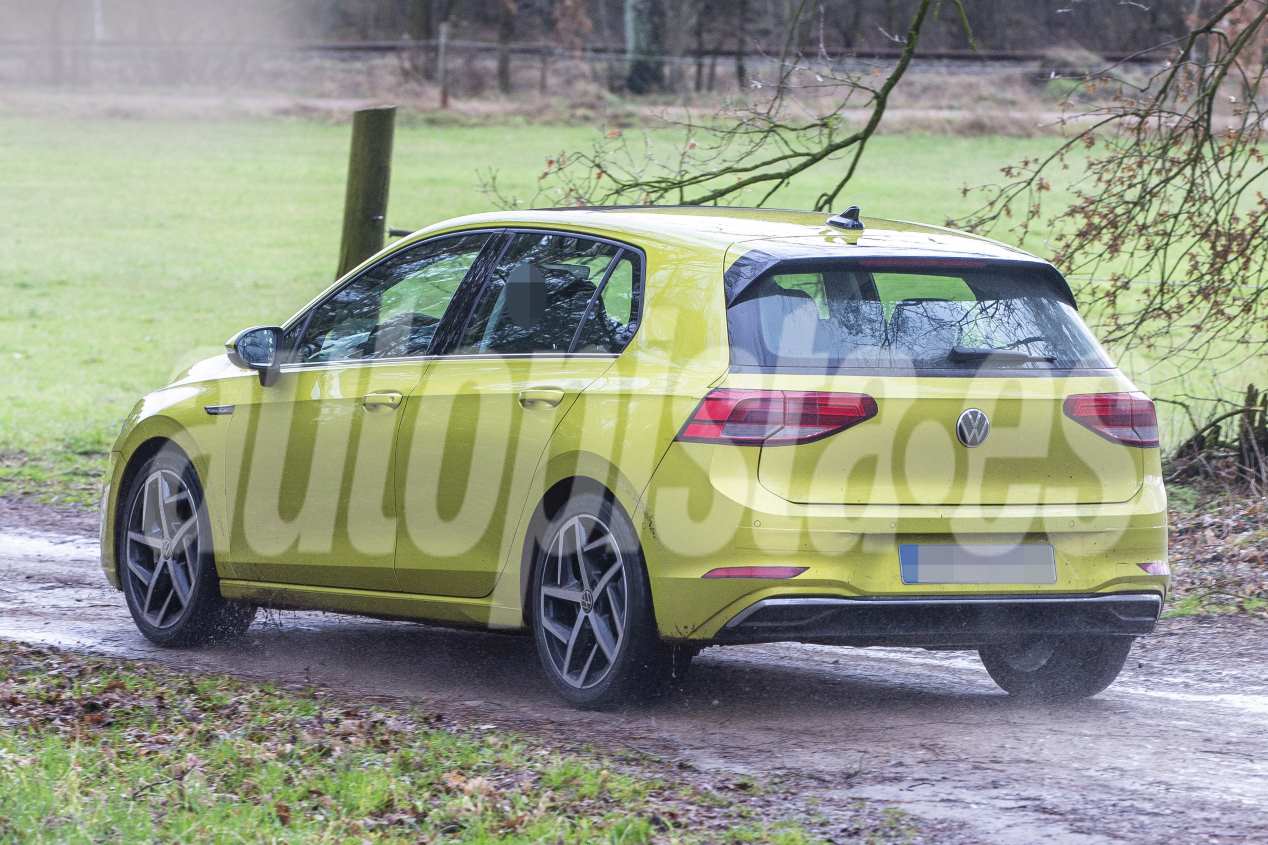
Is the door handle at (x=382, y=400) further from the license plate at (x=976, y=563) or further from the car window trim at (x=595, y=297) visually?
the license plate at (x=976, y=563)

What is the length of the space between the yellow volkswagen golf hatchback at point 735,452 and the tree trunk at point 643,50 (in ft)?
142

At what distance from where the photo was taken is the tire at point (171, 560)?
8117mm

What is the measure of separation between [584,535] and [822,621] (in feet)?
2.89

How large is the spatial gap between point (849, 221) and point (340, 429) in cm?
213

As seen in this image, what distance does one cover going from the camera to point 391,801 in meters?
5.38

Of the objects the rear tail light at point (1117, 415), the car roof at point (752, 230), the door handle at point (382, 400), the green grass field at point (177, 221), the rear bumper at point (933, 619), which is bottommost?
the green grass field at point (177, 221)

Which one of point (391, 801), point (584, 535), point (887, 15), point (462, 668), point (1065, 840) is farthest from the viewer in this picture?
point (887, 15)

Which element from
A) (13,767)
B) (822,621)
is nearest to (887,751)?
(822,621)

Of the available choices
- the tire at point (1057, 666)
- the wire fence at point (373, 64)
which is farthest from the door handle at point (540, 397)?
the wire fence at point (373, 64)

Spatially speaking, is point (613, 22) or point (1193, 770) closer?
point (1193, 770)

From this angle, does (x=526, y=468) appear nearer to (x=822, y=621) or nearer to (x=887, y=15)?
(x=822, y=621)

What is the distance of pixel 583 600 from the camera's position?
654cm

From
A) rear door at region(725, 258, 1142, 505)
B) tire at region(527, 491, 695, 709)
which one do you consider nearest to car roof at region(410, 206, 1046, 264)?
rear door at region(725, 258, 1142, 505)

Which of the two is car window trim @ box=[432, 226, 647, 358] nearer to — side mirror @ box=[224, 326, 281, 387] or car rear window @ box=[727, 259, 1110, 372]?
car rear window @ box=[727, 259, 1110, 372]
